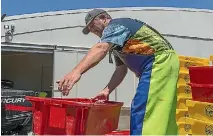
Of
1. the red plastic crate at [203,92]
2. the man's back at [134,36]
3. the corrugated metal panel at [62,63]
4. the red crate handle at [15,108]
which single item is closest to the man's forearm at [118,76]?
the man's back at [134,36]

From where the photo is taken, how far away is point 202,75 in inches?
155

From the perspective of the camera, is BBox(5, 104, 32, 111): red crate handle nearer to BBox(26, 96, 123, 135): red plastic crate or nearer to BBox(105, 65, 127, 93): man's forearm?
BBox(105, 65, 127, 93): man's forearm

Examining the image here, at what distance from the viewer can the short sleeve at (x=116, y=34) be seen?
3.08 metres

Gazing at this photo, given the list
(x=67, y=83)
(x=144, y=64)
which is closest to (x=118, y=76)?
(x=144, y=64)

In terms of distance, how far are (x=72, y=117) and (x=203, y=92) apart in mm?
1438

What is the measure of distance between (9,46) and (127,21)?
1174 cm

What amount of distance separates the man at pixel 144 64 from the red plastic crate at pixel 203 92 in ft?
2.25

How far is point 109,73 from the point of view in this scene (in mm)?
14859

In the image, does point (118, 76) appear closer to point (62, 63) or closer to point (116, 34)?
point (116, 34)

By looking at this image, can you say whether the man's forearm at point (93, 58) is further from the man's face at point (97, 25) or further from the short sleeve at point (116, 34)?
the man's face at point (97, 25)

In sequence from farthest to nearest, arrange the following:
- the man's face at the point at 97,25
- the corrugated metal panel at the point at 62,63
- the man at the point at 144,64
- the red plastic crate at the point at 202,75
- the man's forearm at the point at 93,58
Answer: the corrugated metal panel at the point at 62,63, the red plastic crate at the point at 202,75, the man's face at the point at 97,25, the man at the point at 144,64, the man's forearm at the point at 93,58

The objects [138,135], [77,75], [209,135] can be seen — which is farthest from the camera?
[209,135]

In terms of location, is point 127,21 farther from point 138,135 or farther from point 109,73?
point 109,73

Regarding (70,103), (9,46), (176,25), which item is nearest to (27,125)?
(70,103)
